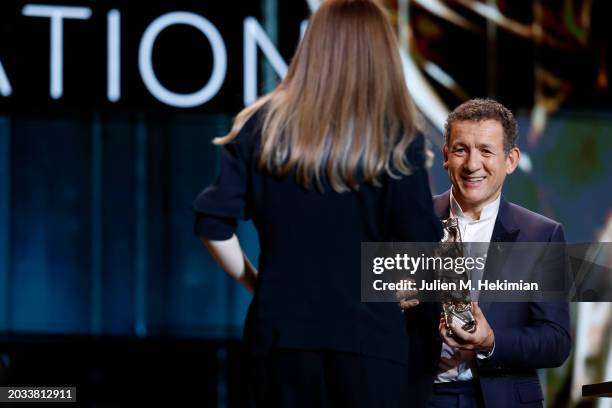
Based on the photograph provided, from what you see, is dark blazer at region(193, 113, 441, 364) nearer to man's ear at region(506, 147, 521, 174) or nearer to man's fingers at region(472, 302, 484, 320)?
man's fingers at region(472, 302, 484, 320)

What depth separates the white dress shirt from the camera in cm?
209

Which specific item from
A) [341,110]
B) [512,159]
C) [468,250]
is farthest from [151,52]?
[341,110]

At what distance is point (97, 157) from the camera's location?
5.04 metres

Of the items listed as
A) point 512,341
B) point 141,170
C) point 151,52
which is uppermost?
point 151,52

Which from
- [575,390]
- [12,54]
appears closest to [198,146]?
[12,54]

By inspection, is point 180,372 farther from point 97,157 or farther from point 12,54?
point 12,54

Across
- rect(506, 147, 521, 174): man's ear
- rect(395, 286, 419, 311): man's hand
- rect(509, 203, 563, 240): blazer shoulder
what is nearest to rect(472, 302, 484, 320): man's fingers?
rect(395, 286, 419, 311): man's hand

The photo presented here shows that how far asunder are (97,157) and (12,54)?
0.63 m

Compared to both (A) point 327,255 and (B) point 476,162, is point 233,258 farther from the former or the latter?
(B) point 476,162

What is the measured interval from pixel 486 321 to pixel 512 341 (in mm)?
79

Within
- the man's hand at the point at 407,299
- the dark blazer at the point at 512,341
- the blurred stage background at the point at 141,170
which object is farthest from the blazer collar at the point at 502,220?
the blurred stage background at the point at 141,170

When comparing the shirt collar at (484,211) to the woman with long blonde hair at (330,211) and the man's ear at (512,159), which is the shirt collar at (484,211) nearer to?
the man's ear at (512,159)

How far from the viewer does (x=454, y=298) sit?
195cm

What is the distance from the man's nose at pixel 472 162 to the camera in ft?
7.18
